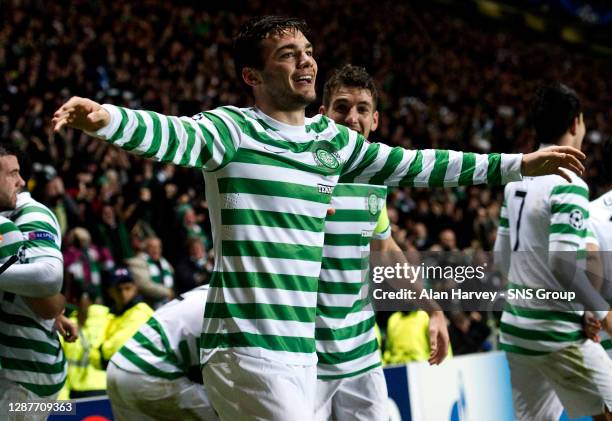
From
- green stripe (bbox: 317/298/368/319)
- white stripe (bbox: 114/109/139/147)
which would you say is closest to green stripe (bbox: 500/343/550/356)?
green stripe (bbox: 317/298/368/319)

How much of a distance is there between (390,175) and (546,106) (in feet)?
5.89

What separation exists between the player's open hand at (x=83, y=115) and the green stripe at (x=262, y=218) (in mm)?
603

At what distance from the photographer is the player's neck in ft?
11.2

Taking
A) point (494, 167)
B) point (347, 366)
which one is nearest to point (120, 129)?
point (494, 167)

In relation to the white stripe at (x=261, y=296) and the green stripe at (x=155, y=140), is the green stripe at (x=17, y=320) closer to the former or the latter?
the white stripe at (x=261, y=296)

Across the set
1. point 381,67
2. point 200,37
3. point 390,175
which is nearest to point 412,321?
point 390,175

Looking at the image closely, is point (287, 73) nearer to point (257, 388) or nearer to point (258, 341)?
point (258, 341)

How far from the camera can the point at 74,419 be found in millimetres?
4938

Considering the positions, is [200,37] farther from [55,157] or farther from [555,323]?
[555,323]

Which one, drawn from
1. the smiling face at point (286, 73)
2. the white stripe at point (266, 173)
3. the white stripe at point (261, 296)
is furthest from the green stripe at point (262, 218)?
the smiling face at point (286, 73)

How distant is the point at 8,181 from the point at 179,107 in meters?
9.35

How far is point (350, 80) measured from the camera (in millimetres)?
4699

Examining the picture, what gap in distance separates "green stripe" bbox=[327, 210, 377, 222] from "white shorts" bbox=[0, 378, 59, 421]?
161 cm

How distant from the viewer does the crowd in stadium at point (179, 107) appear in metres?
9.68
